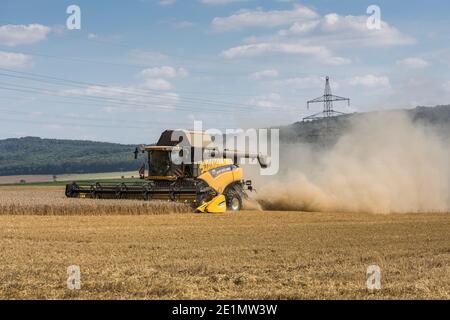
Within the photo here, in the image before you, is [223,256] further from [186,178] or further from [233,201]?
[233,201]

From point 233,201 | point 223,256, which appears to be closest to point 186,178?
point 233,201

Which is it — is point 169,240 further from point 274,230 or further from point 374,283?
point 374,283

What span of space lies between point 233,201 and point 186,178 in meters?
2.49

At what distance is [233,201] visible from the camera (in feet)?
96.9

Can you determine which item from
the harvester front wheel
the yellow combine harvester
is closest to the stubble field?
the yellow combine harvester

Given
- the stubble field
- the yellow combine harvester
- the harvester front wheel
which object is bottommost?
the stubble field

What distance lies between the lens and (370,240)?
17.0 m

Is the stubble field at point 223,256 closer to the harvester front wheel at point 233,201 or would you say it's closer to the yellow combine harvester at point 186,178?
the yellow combine harvester at point 186,178

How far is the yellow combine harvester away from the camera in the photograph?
1082 inches

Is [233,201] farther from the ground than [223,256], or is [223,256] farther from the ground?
[233,201]

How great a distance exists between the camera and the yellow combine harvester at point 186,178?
2748cm

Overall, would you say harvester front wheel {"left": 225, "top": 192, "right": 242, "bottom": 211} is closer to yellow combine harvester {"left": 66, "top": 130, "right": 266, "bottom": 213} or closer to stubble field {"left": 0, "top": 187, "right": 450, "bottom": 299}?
yellow combine harvester {"left": 66, "top": 130, "right": 266, "bottom": 213}

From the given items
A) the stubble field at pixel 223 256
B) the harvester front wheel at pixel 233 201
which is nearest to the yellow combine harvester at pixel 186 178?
the harvester front wheel at pixel 233 201

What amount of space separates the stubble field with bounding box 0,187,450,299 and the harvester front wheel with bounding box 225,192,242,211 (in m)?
4.07
